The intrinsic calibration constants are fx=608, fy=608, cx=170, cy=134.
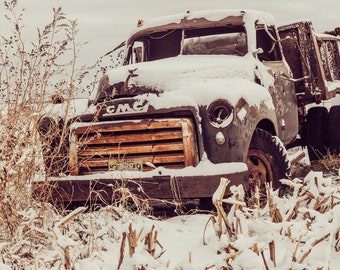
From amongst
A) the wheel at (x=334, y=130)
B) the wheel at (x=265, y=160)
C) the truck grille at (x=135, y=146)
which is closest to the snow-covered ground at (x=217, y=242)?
the truck grille at (x=135, y=146)

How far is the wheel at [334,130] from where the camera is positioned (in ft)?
25.8

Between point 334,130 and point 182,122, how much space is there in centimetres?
383

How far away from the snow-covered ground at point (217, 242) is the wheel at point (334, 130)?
4373 millimetres

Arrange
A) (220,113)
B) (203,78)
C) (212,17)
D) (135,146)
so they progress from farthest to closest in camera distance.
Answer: (212,17), (203,78), (135,146), (220,113)

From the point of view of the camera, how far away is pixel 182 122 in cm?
470

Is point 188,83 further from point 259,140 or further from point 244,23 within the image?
point 244,23

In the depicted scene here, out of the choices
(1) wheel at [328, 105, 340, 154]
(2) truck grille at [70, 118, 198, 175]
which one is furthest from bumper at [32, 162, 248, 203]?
(1) wheel at [328, 105, 340, 154]

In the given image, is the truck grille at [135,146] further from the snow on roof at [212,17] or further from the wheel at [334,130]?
the wheel at [334,130]

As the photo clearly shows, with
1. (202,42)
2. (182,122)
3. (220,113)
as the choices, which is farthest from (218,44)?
(182,122)

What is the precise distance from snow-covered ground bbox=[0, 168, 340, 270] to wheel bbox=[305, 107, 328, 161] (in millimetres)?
4459

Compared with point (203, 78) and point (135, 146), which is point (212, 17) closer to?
point (203, 78)

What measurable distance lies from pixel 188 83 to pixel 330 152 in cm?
348

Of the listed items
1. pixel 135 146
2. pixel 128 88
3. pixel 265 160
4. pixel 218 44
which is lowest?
pixel 265 160

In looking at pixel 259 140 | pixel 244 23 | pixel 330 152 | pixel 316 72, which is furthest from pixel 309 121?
pixel 259 140
